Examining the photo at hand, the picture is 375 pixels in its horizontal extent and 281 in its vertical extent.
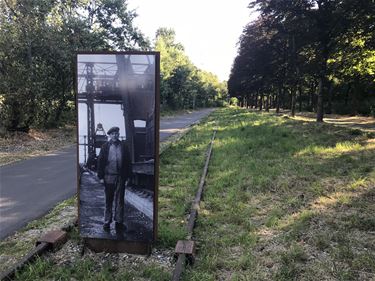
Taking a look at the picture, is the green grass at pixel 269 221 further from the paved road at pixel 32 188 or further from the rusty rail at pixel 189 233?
the paved road at pixel 32 188

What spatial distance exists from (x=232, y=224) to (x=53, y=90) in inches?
730

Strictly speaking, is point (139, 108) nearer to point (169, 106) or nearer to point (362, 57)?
point (362, 57)

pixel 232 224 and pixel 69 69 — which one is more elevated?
pixel 69 69

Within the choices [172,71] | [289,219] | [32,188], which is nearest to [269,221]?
[289,219]

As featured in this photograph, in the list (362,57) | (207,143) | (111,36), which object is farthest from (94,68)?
(111,36)

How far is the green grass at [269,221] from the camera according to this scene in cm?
427

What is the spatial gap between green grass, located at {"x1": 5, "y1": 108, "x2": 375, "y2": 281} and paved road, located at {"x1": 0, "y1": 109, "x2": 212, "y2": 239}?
6.14 ft

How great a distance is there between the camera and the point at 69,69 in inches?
861

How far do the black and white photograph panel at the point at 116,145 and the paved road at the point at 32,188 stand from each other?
1.83 meters

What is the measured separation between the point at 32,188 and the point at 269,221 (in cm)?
525

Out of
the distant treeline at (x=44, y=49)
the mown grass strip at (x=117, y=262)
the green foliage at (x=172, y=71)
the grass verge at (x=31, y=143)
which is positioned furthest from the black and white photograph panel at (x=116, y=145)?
the green foliage at (x=172, y=71)

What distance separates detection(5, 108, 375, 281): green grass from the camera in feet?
14.0

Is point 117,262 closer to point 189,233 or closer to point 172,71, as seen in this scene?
point 189,233

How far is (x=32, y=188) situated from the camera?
27.7 ft
